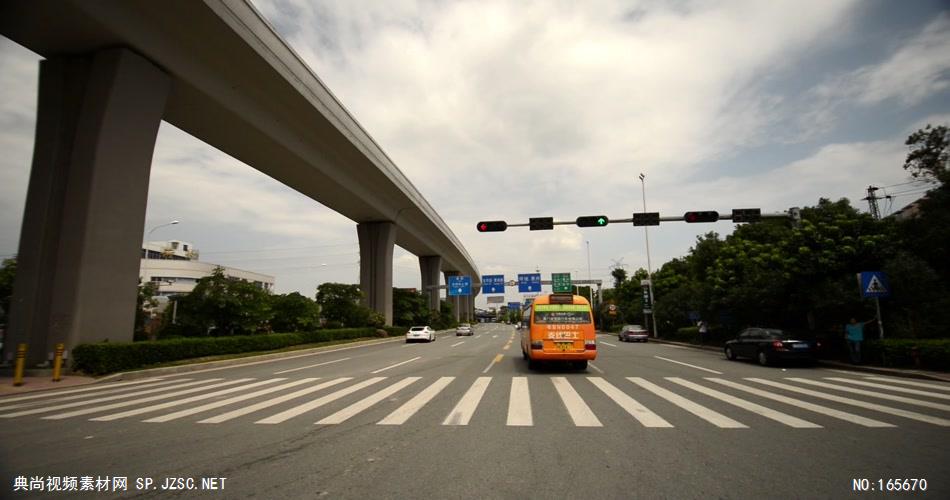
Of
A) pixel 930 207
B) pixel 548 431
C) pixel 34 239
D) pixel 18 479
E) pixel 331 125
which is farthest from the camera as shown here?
pixel 331 125

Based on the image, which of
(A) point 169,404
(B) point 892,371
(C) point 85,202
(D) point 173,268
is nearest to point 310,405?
(A) point 169,404

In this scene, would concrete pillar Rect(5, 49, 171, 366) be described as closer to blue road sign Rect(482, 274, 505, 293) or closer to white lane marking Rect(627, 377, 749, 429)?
white lane marking Rect(627, 377, 749, 429)

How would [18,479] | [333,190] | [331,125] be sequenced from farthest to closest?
[333,190], [331,125], [18,479]

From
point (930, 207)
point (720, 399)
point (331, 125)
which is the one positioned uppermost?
point (331, 125)

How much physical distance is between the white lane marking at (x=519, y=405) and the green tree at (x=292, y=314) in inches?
954

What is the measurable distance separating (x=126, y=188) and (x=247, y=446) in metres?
15.4

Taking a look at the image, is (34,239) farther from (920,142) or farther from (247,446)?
(920,142)

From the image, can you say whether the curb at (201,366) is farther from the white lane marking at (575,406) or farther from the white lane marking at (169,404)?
the white lane marking at (575,406)

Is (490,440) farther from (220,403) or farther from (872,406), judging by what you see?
(872,406)

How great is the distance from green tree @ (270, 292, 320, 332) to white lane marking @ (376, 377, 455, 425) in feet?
75.4

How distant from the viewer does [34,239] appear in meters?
15.4

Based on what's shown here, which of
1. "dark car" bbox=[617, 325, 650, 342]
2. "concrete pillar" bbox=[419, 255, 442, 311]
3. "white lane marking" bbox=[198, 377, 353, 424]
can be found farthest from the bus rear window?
"concrete pillar" bbox=[419, 255, 442, 311]

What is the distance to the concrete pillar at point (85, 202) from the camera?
1486 centimetres

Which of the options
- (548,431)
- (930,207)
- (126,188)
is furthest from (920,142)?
(126,188)
